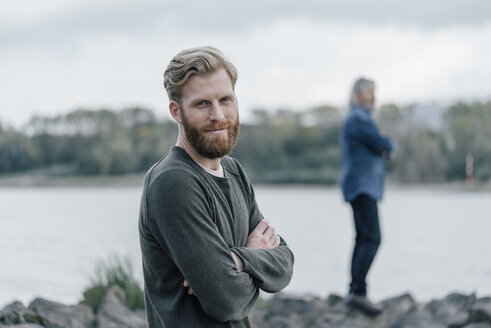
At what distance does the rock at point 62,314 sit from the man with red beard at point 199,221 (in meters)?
1.80

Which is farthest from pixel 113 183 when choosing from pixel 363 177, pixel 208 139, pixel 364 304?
pixel 208 139

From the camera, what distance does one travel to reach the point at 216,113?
138 cm

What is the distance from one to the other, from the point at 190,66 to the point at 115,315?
235 cm

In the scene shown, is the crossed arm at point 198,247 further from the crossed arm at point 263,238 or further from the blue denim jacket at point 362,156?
the blue denim jacket at point 362,156

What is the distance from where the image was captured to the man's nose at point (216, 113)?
4.51 feet

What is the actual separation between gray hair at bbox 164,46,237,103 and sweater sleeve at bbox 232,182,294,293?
376 mm

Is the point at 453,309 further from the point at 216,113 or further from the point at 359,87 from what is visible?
the point at 216,113

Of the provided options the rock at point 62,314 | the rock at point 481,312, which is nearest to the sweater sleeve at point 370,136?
the rock at point 481,312

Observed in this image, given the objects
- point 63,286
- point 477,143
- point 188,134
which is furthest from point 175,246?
Answer: point 477,143

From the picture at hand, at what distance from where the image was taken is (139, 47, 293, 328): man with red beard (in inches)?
51.5

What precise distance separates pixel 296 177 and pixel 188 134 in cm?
3521

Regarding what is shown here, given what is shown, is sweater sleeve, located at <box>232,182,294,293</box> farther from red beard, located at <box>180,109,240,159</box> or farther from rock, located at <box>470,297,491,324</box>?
rock, located at <box>470,297,491,324</box>

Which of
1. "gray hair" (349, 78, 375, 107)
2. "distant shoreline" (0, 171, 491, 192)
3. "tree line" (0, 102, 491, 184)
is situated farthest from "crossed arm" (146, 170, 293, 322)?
"distant shoreline" (0, 171, 491, 192)

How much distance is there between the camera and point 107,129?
3009cm
